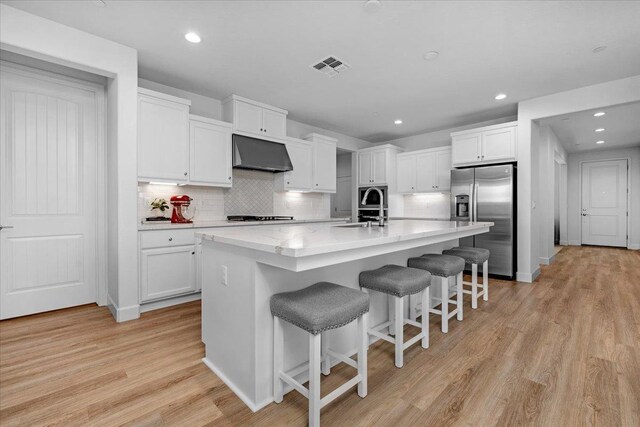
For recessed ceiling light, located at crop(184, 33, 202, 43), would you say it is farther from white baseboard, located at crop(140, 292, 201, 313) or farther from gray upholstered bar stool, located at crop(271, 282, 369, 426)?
white baseboard, located at crop(140, 292, 201, 313)

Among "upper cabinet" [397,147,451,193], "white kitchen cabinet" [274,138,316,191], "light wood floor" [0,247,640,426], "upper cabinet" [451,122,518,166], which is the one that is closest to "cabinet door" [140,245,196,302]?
"light wood floor" [0,247,640,426]

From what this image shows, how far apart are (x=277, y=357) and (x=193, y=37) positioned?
2.76 metres

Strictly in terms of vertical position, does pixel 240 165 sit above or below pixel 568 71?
below

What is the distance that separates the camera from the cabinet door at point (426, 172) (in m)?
5.48

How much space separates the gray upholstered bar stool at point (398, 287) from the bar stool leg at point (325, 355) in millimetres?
317

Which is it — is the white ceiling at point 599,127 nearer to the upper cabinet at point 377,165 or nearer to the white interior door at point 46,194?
the upper cabinet at point 377,165

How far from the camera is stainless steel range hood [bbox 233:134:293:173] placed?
13.0 feet

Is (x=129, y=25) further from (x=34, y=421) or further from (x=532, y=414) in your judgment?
(x=532, y=414)

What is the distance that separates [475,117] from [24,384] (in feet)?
20.0

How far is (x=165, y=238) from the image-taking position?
10.1 feet

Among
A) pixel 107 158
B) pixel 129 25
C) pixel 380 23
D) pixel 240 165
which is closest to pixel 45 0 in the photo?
pixel 129 25

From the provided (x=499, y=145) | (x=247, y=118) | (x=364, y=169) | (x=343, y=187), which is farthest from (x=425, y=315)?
(x=343, y=187)

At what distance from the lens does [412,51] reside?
9.53ft

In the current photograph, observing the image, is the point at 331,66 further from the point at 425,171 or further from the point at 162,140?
the point at 425,171
